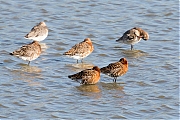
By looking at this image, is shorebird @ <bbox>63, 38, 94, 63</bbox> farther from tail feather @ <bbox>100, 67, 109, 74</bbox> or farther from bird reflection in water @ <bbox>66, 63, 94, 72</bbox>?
tail feather @ <bbox>100, 67, 109, 74</bbox>

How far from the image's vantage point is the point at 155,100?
13664 millimetres

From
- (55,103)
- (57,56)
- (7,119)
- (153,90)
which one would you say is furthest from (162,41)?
(7,119)

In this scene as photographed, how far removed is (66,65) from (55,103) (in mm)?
3072

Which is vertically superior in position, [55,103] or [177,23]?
[177,23]

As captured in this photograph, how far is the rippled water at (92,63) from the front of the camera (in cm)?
1294

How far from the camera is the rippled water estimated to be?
1294cm

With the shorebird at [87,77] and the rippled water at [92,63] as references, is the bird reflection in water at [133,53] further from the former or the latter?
the shorebird at [87,77]

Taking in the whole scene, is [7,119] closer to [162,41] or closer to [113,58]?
[113,58]

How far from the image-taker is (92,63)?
53.9 ft

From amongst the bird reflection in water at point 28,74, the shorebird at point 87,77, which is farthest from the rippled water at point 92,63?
the shorebird at point 87,77

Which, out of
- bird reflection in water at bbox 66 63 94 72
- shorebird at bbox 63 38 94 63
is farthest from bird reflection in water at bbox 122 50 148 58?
bird reflection in water at bbox 66 63 94 72

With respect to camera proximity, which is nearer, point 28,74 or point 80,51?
point 28,74

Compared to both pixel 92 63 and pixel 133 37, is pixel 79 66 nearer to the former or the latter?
pixel 92 63

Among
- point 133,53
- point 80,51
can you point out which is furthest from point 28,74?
point 133,53
